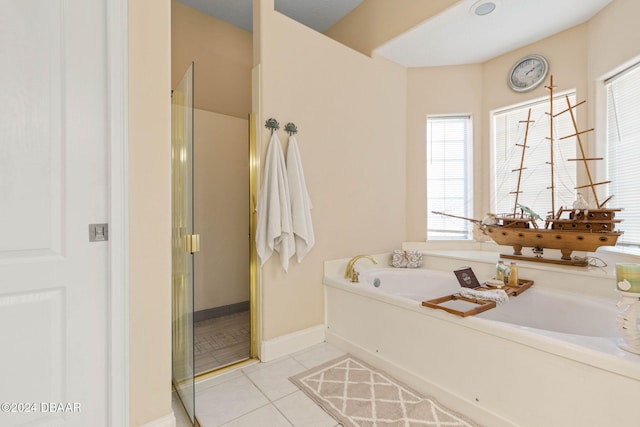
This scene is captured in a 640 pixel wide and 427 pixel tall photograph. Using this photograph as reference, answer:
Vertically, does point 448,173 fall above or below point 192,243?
above

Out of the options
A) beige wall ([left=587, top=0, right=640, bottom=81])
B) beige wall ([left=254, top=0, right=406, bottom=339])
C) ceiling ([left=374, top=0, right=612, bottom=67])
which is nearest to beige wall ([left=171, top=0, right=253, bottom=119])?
beige wall ([left=254, top=0, right=406, bottom=339])

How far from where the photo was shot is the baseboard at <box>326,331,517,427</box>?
60.3 inches

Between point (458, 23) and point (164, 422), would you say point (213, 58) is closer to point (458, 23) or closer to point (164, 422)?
point (458, 23)

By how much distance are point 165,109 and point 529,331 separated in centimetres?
209

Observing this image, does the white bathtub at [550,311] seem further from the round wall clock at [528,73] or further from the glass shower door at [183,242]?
the round wall clock at [528,73]

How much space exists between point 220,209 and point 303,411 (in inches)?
82.5

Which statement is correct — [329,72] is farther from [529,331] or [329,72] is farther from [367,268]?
[529,331]

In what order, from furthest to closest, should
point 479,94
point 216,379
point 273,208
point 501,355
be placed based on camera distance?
point 479,94 < point 273,208 < point 216,379 < point 501,355

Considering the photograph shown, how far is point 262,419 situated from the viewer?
5.27ft

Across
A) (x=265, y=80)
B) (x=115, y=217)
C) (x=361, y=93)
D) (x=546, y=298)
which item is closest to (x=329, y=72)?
(x=361, y=93)

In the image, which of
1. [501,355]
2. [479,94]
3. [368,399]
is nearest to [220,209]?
[368,399]

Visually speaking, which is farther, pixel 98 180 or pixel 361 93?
pixel 361 93

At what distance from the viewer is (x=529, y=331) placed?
1454 mm

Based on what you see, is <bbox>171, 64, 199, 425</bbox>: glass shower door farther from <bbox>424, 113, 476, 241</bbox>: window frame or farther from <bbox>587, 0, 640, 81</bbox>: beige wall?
<bbox>587, 0, 640, 81</bbox>: beige wall
